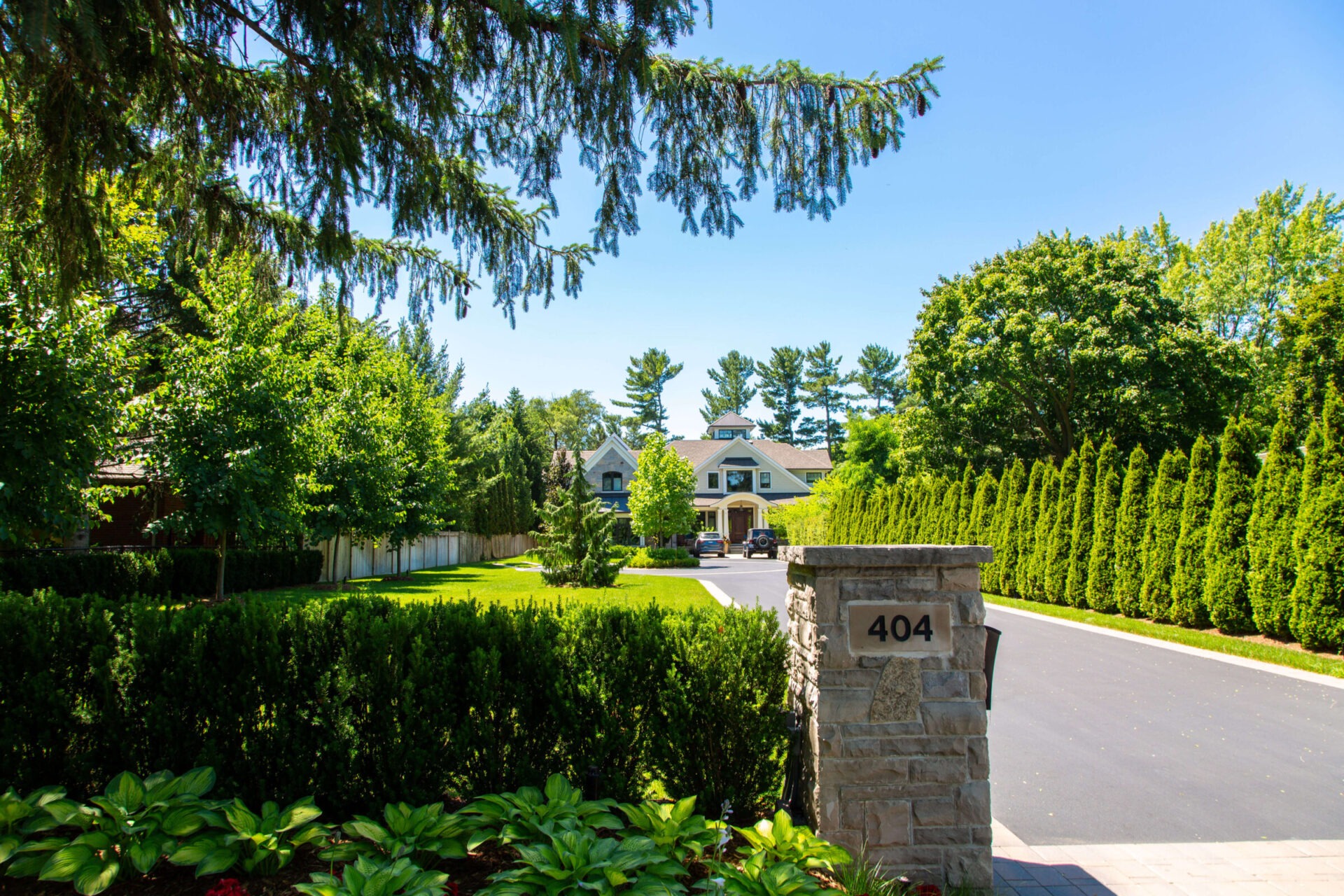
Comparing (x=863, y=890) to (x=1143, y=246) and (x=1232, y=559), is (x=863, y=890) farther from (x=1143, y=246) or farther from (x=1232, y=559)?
(x=1143, y=246)

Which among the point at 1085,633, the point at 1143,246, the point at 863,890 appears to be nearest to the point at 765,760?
the point at 863,890

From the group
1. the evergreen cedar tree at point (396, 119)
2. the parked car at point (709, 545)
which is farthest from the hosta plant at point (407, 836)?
the parked car at point (709, 545)

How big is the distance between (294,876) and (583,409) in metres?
66.0

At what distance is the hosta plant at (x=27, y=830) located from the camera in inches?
107

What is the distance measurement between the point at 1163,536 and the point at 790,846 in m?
13.2

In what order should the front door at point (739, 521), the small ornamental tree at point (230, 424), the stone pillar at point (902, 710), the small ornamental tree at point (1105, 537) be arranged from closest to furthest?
the stone pillar at point (902, 710) → the small ornamental tree at point (230, 424) → the small ornamental tree at point (1105, 537) → the front door at point (739, 521)

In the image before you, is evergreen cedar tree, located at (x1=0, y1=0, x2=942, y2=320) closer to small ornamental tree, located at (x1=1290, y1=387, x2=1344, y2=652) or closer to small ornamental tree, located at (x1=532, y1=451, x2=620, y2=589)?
small ornamental tree, located at (x1=1290, y1=387, x2=1344, y2=652)

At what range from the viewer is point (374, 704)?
139 inches

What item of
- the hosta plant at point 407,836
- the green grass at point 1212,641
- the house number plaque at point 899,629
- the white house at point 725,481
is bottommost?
the green grass at point 1212,641

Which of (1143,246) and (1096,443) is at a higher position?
(1143,246)

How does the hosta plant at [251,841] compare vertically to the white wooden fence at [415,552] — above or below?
Answer: above

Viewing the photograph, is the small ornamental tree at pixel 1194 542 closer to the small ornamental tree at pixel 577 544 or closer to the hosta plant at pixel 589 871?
the small ornamental tree at pixel 577 544

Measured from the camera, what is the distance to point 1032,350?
75.0 feet

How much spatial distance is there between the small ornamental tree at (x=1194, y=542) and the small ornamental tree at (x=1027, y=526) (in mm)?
4605
